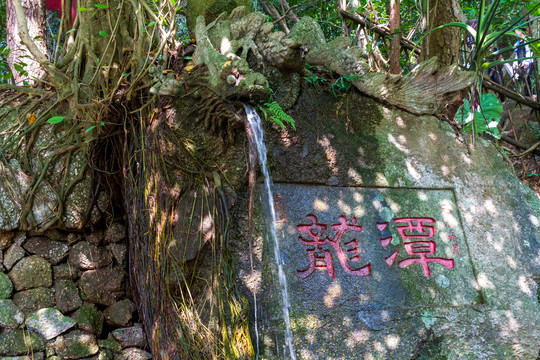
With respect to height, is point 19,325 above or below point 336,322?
above

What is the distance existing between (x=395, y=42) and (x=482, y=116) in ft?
4.94

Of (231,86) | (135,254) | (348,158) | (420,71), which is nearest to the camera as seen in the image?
(231,86)

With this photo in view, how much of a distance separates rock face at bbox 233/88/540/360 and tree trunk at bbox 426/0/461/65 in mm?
911

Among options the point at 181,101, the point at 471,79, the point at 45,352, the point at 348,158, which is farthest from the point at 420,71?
the point at 45,352

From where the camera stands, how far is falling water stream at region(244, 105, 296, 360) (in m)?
2.63

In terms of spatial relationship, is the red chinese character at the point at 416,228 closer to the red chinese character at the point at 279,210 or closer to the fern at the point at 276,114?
the red chinese character at the point at 279,210

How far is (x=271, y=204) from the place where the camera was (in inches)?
112

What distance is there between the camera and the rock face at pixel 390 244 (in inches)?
107

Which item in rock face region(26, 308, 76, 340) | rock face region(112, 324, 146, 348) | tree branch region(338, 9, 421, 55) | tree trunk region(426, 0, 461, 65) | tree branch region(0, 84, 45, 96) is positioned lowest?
rock face region(112, 324, 146, 348)

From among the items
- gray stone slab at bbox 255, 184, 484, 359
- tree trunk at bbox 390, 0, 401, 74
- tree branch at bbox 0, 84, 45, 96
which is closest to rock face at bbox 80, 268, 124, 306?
gray stone slab at bbox 255, 184, 484, 359

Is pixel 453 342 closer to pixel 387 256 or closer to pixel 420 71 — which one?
pixel 387 256

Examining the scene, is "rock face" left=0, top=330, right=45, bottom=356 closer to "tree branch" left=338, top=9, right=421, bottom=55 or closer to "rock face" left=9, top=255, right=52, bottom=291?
"rock face" left=9, top=255, right=52, bottom=291

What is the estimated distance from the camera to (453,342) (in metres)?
2.86

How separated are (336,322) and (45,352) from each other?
174 centimetres
